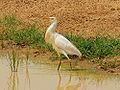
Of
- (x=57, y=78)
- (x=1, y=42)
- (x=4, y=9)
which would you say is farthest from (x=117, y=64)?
(x=4, y=9)

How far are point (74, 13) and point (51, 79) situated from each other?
18.1 feet

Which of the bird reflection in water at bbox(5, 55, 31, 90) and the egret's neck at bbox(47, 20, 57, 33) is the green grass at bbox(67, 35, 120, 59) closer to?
the egret's neck at bbox(47, 20, 57, 33)

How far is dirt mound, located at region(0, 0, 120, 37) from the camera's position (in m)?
14.5

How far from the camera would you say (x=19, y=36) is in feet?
43.3

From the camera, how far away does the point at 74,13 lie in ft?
51.0

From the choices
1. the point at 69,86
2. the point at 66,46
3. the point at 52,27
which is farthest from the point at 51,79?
the point at 52,27

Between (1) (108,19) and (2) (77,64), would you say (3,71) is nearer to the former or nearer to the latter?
(2) (77,64)

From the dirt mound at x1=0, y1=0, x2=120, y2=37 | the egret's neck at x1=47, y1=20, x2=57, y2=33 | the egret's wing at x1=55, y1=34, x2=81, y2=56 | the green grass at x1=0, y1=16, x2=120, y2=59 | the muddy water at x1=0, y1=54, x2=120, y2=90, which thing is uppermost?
the egret's neck at x1=47, y1=20, x2=57, y2=33

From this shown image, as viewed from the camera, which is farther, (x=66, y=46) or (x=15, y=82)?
(x=66, y=46)

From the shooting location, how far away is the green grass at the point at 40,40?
39.2 ft

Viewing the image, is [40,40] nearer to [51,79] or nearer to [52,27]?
[52,27]

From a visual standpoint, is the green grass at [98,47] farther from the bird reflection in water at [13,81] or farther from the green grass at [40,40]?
the bird reflection in water at [13,81]

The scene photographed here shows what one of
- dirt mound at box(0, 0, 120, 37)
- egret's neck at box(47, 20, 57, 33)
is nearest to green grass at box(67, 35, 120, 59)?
egret's neck at box(47, 20, 57, 33)

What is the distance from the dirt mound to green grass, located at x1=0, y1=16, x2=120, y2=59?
2.94ft
